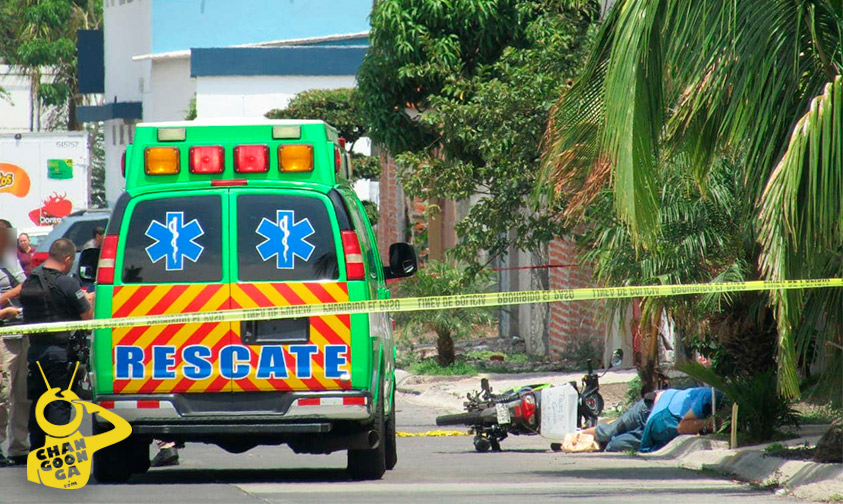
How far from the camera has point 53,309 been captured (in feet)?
33.2

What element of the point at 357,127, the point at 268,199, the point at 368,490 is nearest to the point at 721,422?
the point at 368,490

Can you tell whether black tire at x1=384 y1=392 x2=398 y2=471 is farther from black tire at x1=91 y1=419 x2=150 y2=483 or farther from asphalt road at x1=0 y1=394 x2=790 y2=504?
black tire at x1=91 y1=419 x2=150 y2=483

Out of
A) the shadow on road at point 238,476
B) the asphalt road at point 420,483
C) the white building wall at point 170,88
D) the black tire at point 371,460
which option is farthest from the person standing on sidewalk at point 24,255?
the white building wall at point 170,88

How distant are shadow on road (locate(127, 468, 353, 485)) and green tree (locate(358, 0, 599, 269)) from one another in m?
6.93

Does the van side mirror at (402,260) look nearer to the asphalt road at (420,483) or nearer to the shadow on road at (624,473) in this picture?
the asphalt road at (420,483)

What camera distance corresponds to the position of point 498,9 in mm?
20234

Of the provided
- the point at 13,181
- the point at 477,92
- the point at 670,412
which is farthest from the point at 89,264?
the point at 13,181

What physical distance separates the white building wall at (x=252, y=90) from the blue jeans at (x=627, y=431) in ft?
105

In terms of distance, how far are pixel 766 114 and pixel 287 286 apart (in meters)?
3.17

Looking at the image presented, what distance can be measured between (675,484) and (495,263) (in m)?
15.3

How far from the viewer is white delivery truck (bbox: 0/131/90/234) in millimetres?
31172

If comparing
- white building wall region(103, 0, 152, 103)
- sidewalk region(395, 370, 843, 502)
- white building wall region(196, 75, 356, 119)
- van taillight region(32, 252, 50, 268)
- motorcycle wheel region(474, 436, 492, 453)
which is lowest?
motorcycle wheel region(474, 436, 492, 453)

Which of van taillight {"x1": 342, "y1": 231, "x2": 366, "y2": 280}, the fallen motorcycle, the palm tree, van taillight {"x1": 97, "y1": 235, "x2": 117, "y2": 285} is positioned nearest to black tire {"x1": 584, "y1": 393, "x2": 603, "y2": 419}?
the fallen motorcycle

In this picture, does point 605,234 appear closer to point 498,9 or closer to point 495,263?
point 498,9
